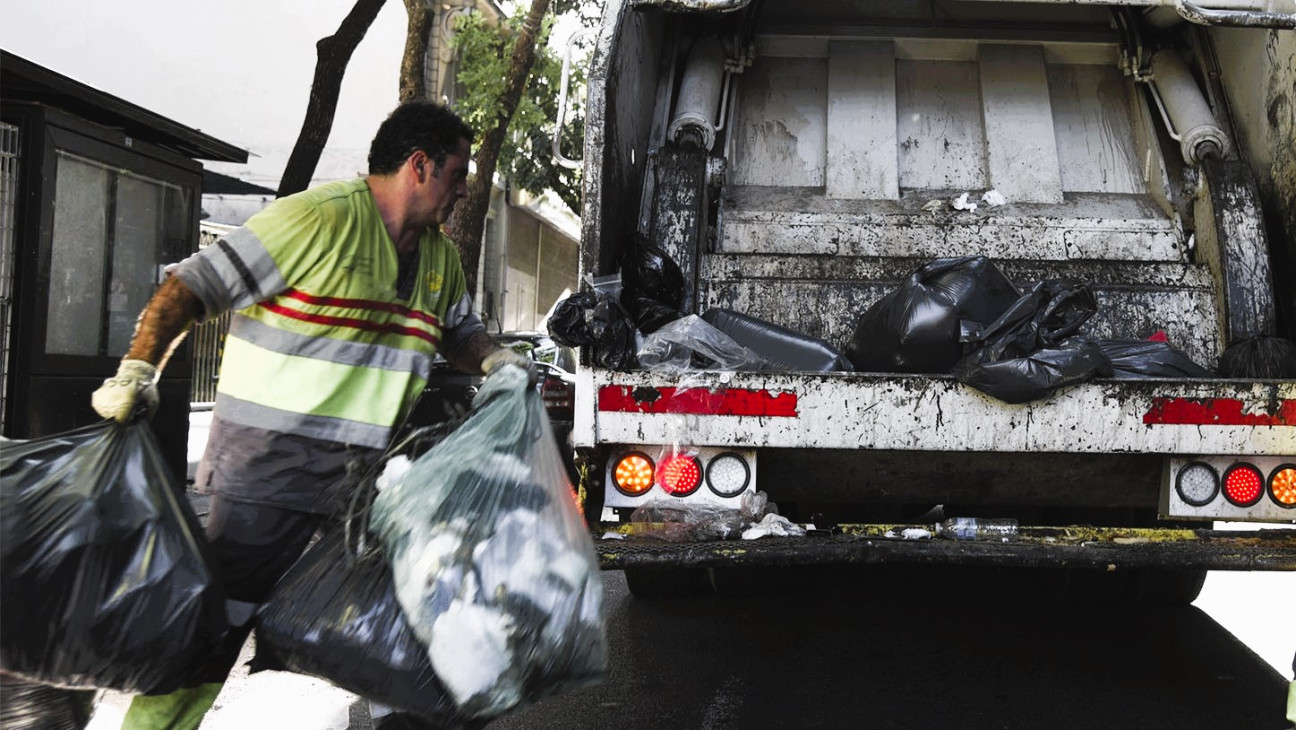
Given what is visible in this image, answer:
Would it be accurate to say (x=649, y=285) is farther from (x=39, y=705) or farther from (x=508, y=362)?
(x=39, y=705)

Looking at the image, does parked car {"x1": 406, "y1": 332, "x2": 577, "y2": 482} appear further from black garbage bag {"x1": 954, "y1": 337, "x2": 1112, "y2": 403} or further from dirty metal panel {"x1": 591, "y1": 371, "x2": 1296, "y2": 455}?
black garbage bag {"x1": 954, "y1": 337, "x2": 1112, "y2": 403}

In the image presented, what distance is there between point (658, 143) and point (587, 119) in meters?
0.94

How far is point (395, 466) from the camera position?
2.44 m

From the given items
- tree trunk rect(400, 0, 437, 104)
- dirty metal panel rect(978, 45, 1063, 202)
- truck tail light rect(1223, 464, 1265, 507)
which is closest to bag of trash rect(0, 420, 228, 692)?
truck tail light rect(1223, 464, 1265, 507)

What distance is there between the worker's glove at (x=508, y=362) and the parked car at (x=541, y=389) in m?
3.72

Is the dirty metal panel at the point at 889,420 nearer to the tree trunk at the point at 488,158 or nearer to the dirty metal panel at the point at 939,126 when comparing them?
the dirty metal panel at the point at 939,126

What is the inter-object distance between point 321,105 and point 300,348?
5.93m

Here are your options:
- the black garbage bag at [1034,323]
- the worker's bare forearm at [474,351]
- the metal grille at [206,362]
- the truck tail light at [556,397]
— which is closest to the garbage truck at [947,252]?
the black garbage bag at [1034,323]

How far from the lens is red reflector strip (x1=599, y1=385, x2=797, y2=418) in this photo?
10.9 ft

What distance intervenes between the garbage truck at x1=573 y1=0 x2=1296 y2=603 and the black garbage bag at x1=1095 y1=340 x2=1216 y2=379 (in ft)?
0.24

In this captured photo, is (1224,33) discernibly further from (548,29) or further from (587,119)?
(548,29)

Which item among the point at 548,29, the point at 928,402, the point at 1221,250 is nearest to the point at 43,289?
the point at 928,402

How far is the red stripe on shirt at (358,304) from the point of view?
2557 mm

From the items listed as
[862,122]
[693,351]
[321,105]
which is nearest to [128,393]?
[693,351]
